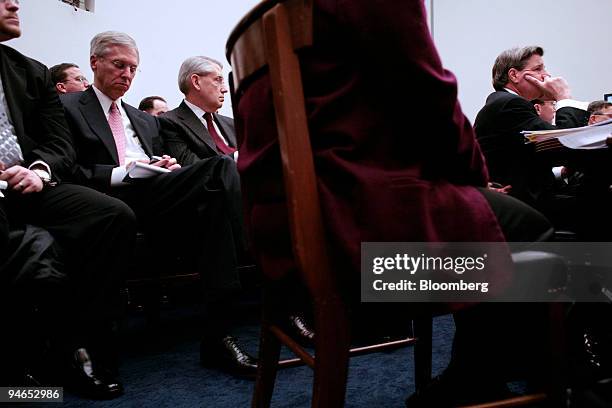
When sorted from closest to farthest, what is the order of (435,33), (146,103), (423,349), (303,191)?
(303,191) → (423,349) → (146,103) → (435,33)

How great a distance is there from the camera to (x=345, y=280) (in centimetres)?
69

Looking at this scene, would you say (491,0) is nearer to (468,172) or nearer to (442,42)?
(442,42)

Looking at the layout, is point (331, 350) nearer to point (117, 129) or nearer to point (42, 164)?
point (42, 164)

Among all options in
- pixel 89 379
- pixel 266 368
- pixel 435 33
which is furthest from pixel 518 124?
pixel 435 33

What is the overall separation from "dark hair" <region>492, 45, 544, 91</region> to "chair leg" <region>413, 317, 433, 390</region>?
178 centimetres

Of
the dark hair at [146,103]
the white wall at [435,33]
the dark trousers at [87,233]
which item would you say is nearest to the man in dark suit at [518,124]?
the dark trousers at [87,233]

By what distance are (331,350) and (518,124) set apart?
5.79ft

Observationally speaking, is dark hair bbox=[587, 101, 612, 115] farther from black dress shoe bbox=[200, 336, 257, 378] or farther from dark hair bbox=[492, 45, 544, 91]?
black dress shoe bbox=[200, 336, 257, 378]

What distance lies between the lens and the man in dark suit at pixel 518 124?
197cm

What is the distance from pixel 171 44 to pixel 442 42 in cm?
309

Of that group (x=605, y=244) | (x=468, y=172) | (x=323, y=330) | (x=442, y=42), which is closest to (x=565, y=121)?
(x=605, y=244)

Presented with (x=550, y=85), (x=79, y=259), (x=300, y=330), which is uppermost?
(x=550, y=85)

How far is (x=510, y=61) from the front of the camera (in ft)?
7.98

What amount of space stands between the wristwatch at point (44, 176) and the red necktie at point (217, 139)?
34.9 inches
